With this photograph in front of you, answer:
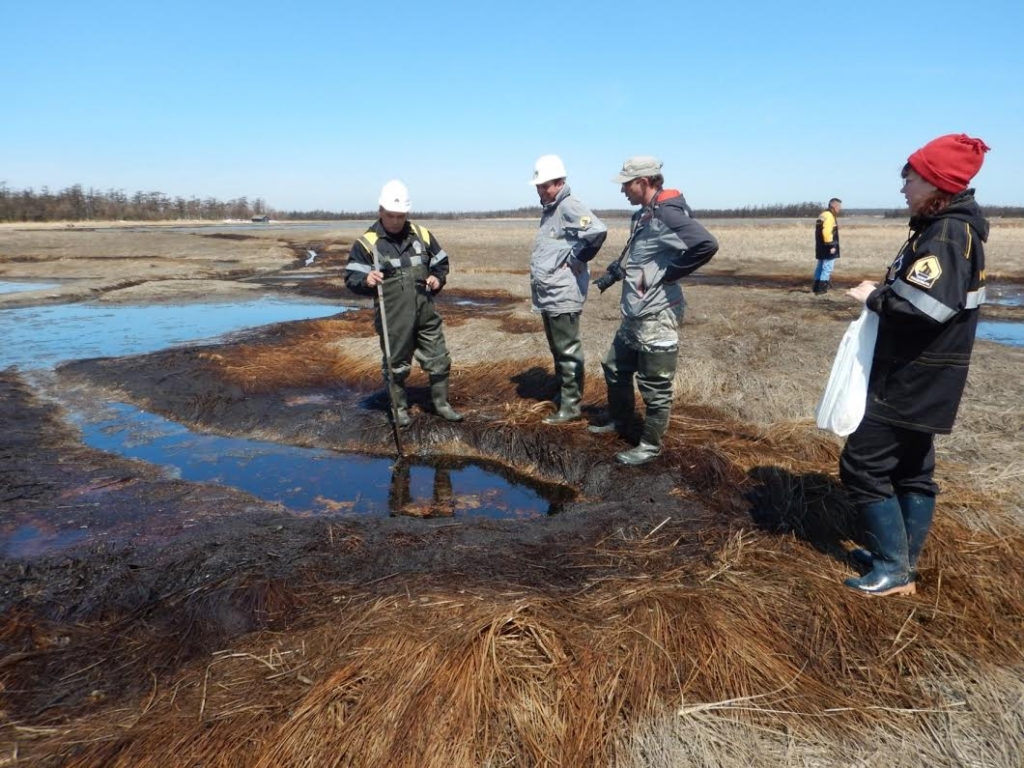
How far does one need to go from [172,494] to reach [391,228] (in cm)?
280

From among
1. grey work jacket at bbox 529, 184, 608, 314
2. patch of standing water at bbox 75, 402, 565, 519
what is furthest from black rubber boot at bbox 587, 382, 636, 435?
grey work jacket at bbox 529, 184, 608, 314

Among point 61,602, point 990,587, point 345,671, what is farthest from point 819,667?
point 61,602

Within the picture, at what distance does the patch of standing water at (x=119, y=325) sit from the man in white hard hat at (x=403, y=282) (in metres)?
6.30

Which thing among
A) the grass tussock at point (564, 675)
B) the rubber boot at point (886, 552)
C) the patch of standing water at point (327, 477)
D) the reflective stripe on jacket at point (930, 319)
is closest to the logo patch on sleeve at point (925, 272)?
the reflective stripe on jacket at point (930, 319)

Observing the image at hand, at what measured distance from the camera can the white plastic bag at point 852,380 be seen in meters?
2.93

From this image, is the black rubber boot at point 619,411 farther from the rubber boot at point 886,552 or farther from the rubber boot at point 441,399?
the rubber boot at point 886,552

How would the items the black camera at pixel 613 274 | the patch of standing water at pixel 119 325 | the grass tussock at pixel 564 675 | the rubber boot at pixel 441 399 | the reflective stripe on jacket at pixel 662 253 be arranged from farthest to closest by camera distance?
the patch of standing water at pixel 119 325
the rubber boot at pixel 441 399
the black camera at pixel 613 274
the reflective stripe on jacket at pixel 662 253
the grass tussock at pixel 564 675

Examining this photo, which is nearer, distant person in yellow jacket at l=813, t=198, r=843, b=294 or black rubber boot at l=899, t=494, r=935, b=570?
black rubber boot at l=899, t=494, r=935, b=570

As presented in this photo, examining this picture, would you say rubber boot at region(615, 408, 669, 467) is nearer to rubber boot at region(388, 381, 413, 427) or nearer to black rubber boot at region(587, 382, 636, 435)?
black rubber boot at region(587, 382, 636, 435)

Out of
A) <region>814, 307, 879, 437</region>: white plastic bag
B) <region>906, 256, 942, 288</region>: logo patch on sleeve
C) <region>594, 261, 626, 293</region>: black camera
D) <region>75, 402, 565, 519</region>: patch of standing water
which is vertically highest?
<region>906, 256, 942, 288</region>: logo patch on sleeve

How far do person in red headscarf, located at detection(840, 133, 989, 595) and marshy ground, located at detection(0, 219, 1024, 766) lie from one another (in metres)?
0.35

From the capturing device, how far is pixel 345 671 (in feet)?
8.10

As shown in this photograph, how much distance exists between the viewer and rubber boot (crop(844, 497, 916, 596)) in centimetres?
300

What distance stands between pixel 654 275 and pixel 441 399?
265 centimetres
